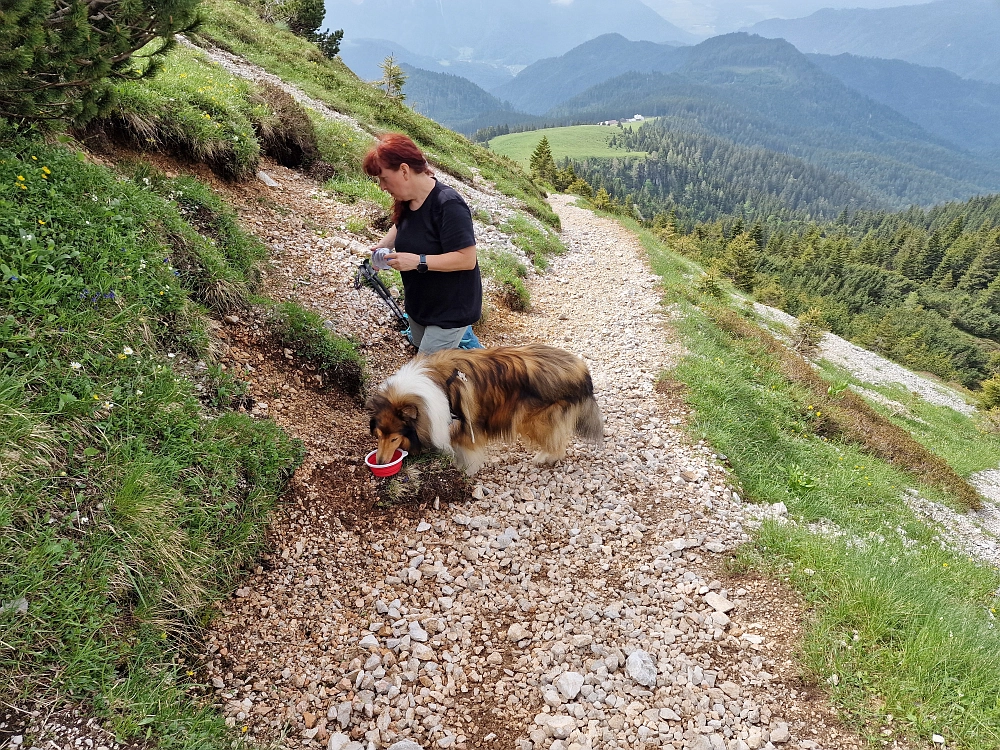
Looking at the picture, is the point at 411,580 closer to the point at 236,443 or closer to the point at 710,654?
the point at 236,443

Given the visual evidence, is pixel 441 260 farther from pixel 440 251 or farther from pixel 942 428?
pixel 942 428

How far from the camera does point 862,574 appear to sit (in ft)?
15.5

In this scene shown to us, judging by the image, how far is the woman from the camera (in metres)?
4.88

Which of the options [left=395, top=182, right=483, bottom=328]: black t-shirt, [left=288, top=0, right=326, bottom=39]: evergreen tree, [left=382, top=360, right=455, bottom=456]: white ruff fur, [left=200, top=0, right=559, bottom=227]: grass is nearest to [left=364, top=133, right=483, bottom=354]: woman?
[left=395, top=182, right=483, bottom=328]: black t-shirt

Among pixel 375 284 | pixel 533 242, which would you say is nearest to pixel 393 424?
pixel 375 284

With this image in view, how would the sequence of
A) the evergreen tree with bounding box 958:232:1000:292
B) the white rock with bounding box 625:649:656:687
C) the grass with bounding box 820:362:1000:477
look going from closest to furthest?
the white rock with bounding box 625:649:656:687 < the grass with bounding box 820:362:1000:477 < the evergreen tree with bounding box 958:232:1000:292

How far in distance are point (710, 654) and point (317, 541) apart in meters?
3.54

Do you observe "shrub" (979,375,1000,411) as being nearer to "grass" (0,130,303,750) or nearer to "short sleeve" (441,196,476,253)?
"short sleeve" (441,196,476,253)

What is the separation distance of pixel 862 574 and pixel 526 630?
322cm

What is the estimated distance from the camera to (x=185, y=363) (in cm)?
474

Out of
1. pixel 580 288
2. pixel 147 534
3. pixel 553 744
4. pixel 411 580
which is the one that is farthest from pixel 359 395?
pixel 580 288

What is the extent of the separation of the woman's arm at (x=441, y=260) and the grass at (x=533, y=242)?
10.7 m

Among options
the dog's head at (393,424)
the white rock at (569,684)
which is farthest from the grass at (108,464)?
the white rock at (569,684)

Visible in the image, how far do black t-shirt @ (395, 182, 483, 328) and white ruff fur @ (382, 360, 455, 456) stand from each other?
88cm
